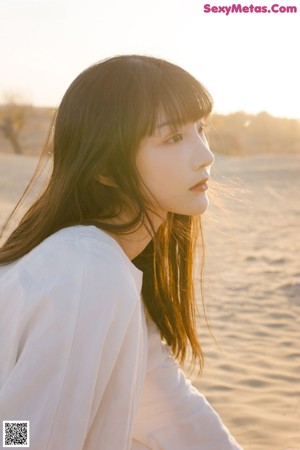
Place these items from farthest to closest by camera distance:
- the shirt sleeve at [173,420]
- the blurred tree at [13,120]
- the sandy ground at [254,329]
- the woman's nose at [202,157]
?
the blurred tree at [13,120]
the sandy ground at [254,329]
the shirt sleeve at [173,420]
the woman's nose at [202,157]

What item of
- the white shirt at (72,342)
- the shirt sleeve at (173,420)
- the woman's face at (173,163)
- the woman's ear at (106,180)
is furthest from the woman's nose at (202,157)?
the shirt sleeve at (173,420)

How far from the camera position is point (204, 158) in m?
2.33

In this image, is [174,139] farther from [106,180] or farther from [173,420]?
[173,420]

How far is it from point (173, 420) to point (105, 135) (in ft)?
3.29

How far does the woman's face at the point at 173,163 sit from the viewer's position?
2.34m

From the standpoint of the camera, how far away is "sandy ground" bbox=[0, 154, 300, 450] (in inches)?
149

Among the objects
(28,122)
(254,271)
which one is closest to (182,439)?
(254,271)

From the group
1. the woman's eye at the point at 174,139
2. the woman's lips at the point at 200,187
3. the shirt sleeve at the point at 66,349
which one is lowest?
the shirt sleeve at the point at 66,349

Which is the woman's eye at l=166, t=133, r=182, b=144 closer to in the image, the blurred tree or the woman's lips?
the woman's lips

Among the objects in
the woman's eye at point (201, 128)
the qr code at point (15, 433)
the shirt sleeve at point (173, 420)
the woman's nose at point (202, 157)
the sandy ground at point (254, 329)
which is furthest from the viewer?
the sandy ground at point (254, 329)

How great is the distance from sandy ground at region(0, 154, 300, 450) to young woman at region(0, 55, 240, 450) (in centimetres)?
46

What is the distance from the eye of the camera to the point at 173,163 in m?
2.33

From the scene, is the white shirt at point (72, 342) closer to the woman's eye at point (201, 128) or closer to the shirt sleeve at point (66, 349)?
the shirt sleeve at point (66, 349)

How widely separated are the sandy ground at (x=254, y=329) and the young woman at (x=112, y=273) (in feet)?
1.52
